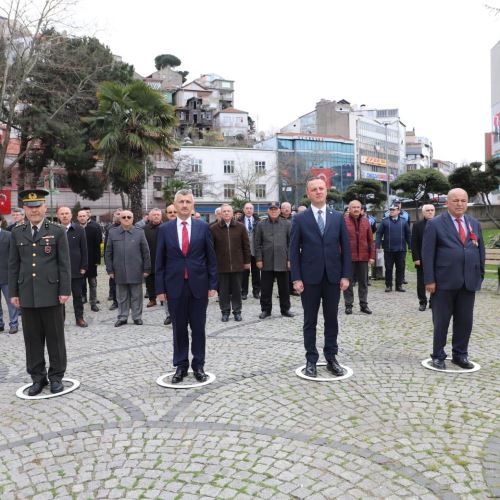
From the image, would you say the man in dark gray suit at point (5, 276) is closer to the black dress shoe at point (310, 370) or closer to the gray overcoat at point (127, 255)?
the gray overcoat at point (127, 255)

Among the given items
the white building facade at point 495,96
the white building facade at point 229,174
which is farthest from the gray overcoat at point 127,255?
the white building facade at point 229,174

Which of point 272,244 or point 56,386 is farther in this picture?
point 272,244

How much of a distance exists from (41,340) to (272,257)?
484 centimetres

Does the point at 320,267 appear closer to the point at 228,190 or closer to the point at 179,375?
the point at 179,375

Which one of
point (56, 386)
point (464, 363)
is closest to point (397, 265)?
point (464, 363)

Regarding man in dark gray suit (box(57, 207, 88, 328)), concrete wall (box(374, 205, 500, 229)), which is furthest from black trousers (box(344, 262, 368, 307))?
concrete wall (box(374, 205, 500, 229))

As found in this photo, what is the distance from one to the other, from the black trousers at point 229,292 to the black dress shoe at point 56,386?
3.98m

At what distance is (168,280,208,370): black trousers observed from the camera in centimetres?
539

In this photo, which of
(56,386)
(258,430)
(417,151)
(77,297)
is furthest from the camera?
(417,151)

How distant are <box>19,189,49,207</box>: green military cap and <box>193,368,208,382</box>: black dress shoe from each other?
2.47 meters

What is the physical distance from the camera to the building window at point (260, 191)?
73625mm

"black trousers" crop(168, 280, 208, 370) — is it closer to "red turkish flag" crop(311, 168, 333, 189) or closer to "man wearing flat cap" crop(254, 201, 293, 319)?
"red turkish flag" crop(311, 168, 333, 189)

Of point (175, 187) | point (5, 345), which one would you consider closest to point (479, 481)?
point (5, 345)

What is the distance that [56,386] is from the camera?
5172 mm
